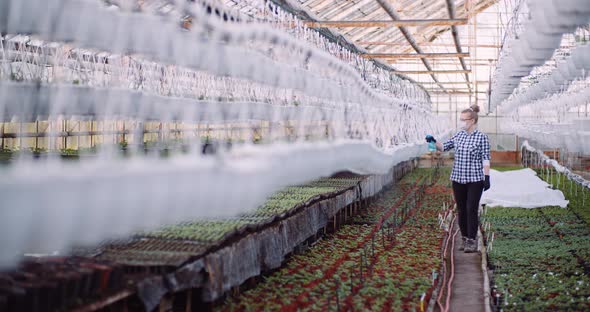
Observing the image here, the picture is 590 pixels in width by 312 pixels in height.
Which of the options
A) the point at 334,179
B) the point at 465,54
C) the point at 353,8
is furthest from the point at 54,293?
the point at 353,8

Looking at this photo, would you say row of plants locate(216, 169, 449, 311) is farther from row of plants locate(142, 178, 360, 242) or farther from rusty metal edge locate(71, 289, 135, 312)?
rusty metal edge locate(71, 289, 135, 312)

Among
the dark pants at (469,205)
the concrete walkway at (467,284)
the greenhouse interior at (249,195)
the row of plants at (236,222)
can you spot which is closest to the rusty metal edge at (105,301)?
the greenhouse interior at (249,195)

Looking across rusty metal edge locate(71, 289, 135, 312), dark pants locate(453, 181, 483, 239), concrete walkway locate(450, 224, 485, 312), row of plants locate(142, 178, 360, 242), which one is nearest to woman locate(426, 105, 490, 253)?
dark pants locate(453, 181, 483, 239)

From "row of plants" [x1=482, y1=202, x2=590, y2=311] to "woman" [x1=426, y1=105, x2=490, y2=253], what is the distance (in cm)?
39

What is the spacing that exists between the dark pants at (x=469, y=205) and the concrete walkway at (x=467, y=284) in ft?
1.14

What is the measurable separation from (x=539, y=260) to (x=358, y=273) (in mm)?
2013

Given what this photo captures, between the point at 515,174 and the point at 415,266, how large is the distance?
10146 millimetres

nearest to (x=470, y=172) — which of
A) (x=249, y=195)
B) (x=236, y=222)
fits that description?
(x=236, y=222)

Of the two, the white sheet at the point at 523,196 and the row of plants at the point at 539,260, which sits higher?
the white sheet at the point at 523,196

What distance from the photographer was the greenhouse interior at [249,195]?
3.50 meters

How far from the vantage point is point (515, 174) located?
1662 cm

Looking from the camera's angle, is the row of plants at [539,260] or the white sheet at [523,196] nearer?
the row of plants at [539,260]

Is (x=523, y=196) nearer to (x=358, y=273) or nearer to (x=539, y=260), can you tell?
(x=539, y=260)

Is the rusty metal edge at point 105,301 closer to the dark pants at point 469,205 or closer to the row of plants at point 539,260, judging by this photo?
the row of plants at point 539,260
